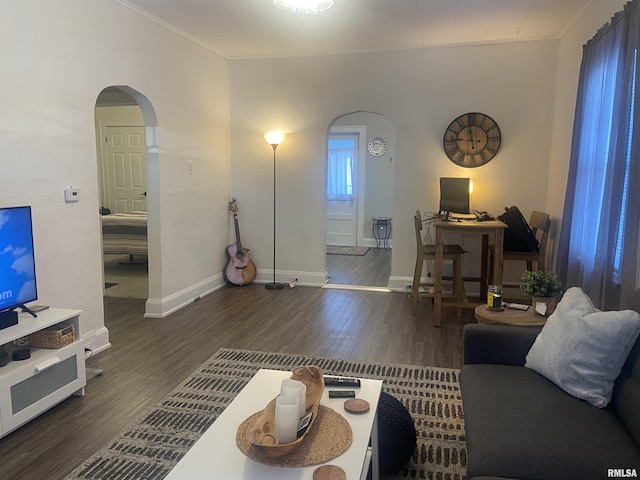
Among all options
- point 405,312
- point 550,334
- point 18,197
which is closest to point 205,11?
point 18,197

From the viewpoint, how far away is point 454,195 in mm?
4848

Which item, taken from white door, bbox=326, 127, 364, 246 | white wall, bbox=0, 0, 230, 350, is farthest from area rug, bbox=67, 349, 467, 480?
white door, bbox=326, 127, 364, 246

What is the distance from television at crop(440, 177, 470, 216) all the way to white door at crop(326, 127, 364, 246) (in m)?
3.62

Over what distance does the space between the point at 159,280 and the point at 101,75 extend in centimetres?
182

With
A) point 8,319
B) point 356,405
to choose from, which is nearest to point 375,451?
point 356,405

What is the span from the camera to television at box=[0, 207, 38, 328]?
250 cm

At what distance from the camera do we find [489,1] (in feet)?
12.2

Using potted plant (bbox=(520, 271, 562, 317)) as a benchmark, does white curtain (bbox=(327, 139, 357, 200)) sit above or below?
above

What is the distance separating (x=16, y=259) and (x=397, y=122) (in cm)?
387

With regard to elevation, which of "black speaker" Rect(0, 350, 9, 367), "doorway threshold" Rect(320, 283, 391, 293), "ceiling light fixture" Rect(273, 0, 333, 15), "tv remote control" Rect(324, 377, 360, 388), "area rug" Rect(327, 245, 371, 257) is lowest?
"doorway threshold" Rect(320, 283, 391, 293)

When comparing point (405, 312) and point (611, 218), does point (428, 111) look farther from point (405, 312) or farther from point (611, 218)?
point (611, 218)

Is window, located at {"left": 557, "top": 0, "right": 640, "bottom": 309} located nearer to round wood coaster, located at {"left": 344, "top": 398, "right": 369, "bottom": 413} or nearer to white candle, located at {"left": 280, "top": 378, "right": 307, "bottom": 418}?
round wood coaster, located at {"left": 344, "top": 398, "right": 369, "bottom": 413}

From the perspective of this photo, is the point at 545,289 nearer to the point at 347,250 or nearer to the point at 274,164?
the point at 274,164

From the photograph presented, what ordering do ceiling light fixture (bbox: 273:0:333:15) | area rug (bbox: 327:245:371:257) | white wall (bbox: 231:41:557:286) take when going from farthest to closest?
1. area rug (bbox: 327:245:371:257)
2. white wall (bbox: 231:41:557:286)
3. ceiling light fixture (bbox: 273:0:333:15)
